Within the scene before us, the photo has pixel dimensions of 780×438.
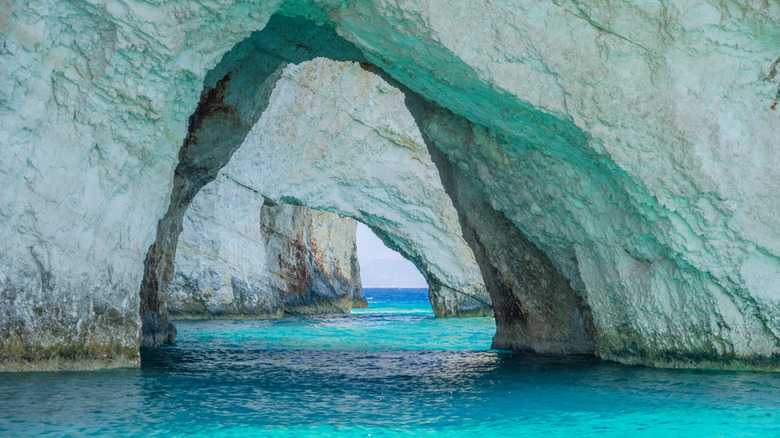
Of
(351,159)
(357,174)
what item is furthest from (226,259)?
(351,159)

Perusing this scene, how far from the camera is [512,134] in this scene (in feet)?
31.1

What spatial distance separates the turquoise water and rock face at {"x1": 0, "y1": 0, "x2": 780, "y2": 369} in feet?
2.56

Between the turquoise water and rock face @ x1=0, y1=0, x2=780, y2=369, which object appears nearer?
the turquoise water

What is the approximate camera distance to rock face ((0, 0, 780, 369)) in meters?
8.09

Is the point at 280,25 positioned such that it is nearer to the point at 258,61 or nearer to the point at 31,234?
the point at 258,61

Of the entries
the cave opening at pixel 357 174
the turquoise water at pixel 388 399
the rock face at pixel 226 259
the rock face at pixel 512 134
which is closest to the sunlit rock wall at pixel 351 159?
the cave opening at pixel 357 174

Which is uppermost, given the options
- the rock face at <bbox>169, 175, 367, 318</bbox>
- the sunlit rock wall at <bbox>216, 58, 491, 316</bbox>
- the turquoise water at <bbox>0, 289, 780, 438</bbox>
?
the sunlit rock wall at <bbox>216, 58, 491, 316</bbox>

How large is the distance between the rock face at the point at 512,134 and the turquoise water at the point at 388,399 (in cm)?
78

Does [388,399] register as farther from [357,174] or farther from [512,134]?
[357,174]

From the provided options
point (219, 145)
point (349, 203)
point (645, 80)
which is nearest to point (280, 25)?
point (219, 145)

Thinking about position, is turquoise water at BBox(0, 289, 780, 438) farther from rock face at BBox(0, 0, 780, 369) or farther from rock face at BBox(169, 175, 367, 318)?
rock face at BBox(169, 175, 367, 318)

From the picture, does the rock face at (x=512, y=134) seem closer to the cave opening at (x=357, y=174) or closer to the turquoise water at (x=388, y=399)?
the turquoise water at (x=388, y=399)

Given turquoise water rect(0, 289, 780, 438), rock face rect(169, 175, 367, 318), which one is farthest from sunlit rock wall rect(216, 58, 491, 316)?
turquoise water rect(0, 289, 780, 438)

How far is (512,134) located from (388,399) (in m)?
3.81
